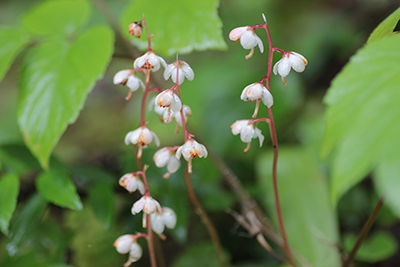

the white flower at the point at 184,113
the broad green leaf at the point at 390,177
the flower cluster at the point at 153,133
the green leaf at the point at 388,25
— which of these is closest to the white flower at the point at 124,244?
the flower cluster at the point at 153,133

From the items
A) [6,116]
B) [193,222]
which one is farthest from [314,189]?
[6,116]

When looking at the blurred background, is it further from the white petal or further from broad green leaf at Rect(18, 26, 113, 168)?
the white petal

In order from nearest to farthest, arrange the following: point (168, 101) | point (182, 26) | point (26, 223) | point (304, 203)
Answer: point (168, 101) → point (182, 26) → point (26, 223) → point (304, 203)

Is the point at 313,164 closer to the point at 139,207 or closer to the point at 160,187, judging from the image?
the point at 160,187

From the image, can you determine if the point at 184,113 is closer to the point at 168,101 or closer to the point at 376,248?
the point at 168,101

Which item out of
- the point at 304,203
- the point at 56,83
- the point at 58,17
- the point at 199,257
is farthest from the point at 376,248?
the point at 58,17

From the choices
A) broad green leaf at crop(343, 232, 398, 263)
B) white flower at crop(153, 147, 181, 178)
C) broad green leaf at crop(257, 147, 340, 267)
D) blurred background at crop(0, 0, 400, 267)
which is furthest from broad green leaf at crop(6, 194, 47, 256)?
broad green leaf at crop(343, 232, 398, 263)

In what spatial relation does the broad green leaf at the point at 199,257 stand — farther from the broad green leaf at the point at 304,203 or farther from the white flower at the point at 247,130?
the white flower at the point at 247,130
